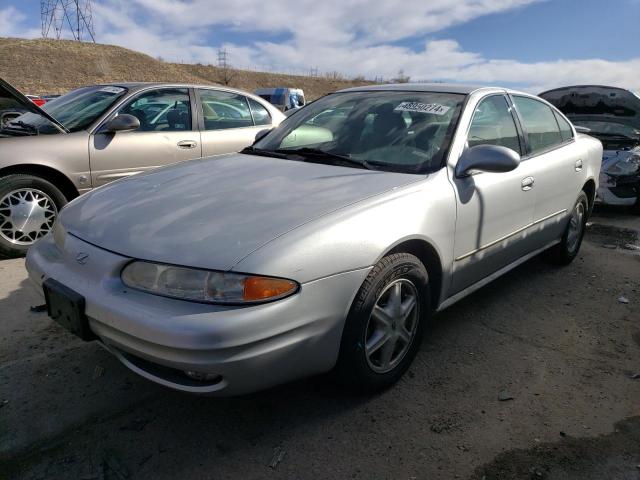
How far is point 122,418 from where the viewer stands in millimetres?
2287

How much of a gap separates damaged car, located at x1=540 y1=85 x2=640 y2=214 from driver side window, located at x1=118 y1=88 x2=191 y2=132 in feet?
16.4

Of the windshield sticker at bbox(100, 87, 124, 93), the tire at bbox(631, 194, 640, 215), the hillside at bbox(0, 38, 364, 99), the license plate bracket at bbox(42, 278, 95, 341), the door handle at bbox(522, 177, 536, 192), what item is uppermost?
the hillside at bbox(0, 38, 364, 99)

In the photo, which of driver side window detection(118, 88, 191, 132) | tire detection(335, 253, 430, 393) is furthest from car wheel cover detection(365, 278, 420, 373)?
driver side window detection(118, 88, 191, 132)

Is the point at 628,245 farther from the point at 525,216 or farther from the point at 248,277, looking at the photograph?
the point at 248,277

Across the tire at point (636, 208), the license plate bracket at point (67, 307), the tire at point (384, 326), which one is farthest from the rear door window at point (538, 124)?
the tire at point (636, 208)

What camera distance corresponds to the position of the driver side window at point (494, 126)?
3.08 meters

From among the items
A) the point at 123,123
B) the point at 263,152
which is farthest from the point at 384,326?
the point at 123,123

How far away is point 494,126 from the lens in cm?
331

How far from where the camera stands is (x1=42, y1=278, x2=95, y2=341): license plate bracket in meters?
2.08

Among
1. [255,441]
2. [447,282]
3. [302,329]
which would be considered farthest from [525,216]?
[255,441]

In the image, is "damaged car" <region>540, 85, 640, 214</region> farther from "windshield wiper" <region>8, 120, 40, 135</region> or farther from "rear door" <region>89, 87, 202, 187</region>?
"windshield wiper" <region>8, 120, 40, 135</region>

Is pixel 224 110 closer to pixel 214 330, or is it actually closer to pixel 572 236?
pixel 572 236

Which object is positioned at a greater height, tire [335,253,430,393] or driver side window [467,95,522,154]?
driver side window [467,95,522,154]

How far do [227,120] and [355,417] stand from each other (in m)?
4.01
